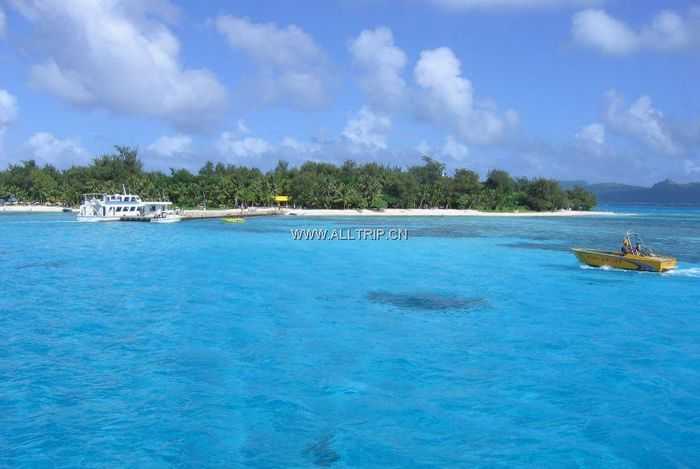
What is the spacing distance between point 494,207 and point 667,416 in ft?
285

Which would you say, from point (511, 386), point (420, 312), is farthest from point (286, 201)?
point (511, 386)

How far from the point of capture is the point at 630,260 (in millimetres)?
25141

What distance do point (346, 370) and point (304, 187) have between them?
246 ft

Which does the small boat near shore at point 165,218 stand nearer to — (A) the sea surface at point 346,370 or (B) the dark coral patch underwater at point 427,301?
(A) the sea surface at point 346,370

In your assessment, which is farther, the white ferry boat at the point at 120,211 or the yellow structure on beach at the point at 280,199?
the yellow structure on beach at the point at 280,199

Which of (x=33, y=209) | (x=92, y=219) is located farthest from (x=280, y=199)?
(x=33, y=209)

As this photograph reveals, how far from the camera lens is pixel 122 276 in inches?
920

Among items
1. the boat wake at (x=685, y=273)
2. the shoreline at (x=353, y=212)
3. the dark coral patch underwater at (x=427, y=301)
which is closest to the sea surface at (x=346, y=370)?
the dark coral patch underwater at (x=427, y=301)

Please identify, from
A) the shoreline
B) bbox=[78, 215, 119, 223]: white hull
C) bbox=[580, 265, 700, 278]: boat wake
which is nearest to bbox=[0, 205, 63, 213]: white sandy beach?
the shoreline

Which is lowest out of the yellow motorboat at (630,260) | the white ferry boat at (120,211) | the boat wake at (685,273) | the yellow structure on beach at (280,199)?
the boat wake at (685,273)

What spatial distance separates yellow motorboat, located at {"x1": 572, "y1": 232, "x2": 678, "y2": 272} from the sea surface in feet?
2.13

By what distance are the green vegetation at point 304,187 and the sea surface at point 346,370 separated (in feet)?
204

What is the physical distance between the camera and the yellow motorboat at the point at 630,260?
24.6 metres

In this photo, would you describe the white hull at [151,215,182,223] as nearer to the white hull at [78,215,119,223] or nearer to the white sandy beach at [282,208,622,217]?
the white hull at [78,215,119,223]
